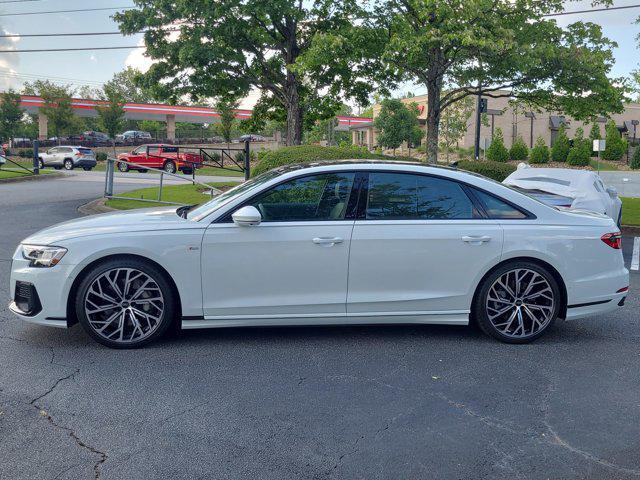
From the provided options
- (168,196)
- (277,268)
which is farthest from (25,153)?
(277,268)

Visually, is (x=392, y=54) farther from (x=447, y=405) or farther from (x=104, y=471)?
(x=104, y=471)

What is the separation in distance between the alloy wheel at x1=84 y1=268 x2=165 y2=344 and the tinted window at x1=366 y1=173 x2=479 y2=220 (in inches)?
77.1

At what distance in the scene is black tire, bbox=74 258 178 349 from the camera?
510cm

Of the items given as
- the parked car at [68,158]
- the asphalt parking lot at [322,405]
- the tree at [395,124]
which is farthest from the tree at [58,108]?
the asphalt parking lot at [322,405]

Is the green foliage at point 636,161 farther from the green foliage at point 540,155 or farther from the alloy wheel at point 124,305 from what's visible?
the alloy wheel at point 124,305

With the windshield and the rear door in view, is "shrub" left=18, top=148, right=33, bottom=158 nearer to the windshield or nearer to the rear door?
the windshield

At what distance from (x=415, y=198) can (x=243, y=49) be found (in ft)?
71.5

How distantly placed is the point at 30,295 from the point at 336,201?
2.63 m

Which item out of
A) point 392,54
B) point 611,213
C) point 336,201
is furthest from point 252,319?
point 392,54

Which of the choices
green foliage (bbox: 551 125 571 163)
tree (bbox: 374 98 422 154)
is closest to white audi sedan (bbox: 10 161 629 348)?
tree (bbox: 374 98 422 154)

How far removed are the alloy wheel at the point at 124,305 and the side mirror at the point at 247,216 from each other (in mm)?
852

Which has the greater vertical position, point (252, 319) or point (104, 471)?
point (252, 319)

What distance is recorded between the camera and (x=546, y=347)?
18.1ft

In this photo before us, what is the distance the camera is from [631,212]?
1772cm
